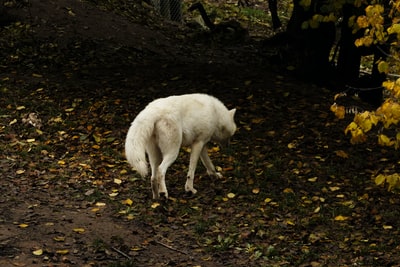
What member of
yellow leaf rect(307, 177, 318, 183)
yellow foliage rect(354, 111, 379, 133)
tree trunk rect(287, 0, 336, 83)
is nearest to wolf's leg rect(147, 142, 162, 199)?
yellow leaf rect(307, 177, 318, 183)

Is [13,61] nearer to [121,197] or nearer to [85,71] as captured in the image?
[85,71]

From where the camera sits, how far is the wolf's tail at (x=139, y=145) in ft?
24.7

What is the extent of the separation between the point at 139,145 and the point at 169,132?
575 mm

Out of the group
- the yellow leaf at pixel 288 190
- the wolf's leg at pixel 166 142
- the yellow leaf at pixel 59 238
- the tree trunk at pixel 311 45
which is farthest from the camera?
the tree trunk at pixel 311 45

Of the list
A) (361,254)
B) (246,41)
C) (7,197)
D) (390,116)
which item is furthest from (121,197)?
(246,41)

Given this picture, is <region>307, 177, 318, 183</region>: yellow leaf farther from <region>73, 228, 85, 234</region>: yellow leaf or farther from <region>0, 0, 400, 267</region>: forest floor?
<region>73, 228, 85, 234</region>: yellow leaf

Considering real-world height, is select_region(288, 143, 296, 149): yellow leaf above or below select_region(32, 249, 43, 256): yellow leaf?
above

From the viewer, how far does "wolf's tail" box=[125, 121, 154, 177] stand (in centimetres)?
754

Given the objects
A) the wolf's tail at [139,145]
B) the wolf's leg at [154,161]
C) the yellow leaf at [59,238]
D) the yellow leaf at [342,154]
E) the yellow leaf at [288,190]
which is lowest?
the yellow leaf at [59,238]

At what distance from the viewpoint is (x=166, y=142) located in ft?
→ 26.9

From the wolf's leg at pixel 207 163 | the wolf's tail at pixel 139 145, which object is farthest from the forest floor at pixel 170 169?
the wolf's tail at pixel 139 145

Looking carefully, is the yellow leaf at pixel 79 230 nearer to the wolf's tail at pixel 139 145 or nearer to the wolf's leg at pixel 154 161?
the wolf's tail at pixel 139 145

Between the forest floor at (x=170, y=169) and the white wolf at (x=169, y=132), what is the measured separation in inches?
17.5

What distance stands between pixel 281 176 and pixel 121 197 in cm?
235
